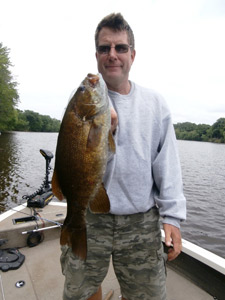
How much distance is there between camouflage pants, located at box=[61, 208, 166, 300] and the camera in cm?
209

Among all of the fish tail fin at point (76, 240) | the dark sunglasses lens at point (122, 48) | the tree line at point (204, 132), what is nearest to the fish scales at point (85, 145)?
the fish tail fin at point (76, 240)

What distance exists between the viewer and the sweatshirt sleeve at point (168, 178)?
2.05 meters

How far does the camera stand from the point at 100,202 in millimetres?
1828

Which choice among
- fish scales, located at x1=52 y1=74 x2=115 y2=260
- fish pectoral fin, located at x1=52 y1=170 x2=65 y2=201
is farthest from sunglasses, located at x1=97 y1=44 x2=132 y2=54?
fish pectoral fin, located at x1=52 y1=170 x2=65 y2=201

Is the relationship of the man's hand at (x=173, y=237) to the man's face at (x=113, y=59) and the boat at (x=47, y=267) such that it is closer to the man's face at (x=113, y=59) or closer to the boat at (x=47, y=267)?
the man's face at (x=113, y=59)

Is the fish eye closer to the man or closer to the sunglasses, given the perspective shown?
the man

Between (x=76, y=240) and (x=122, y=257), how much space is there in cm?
52

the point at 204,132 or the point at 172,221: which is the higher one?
the point at 204,132

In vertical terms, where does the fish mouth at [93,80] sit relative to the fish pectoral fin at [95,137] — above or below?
above

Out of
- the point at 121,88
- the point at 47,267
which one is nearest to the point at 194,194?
the point at 47,267

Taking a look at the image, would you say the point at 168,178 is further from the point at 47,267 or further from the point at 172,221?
the point at 47,267

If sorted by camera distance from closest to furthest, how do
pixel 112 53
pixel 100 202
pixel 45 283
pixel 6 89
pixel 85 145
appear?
pixel 85 145
pixel 100 202
pixel 112 53
pixel 45 283
pixel 6 89

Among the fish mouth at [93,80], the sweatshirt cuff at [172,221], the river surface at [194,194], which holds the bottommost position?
the river surface at [194,194]

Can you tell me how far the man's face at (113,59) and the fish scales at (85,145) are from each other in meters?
0.35
